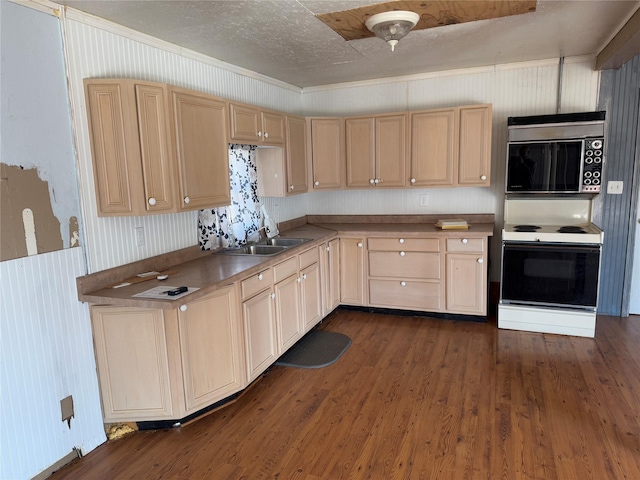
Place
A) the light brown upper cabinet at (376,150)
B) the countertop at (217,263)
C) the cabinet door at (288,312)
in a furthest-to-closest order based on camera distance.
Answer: the light brown upper cabinet at (376,150)
the cabinet door at (288,312)
the countertop at (217,263)

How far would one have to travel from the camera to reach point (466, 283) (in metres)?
3.89

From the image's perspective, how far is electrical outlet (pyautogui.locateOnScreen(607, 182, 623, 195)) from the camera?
153 inches

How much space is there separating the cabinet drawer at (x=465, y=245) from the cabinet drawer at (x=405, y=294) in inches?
15.3

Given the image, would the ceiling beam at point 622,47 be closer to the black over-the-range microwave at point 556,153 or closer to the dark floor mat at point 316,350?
the black over-the-range microwave at point 556,153

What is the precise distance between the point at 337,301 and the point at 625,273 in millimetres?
2716

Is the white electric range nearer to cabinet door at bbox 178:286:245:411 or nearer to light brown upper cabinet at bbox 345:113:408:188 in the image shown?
light brown upper cabinet at bbox 345:113:408:188

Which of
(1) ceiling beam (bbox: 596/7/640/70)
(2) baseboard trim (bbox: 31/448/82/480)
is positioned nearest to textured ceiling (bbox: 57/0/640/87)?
(1) ceiling beam (bbox: 596/7/640/70)

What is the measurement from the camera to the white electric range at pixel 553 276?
348cm

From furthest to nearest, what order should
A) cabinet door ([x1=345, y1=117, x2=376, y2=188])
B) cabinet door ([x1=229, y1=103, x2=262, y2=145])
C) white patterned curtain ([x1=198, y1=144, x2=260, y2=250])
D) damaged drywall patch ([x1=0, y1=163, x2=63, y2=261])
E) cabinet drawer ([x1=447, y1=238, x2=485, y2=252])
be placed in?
cabinet door ([x1=345, y1=117, x2=376, y2=188]) → cabinet drawer ([x1=447, y1=238, x2=485, y2=252]) → white patterned curtain ([x1=198, y1=144, x2=260, y2=250]) → cabinet door ([x1=229, y1=103, x2=262, y2=145]) → damaged drywall patch ([x1=0, y1=163, x2=63, y2=261])

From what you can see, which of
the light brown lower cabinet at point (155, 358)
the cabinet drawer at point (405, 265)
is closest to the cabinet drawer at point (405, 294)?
the cabinet drawer at point (405, 265)

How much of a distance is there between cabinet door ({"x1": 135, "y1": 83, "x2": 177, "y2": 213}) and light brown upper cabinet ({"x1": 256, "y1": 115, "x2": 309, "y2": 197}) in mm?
1415

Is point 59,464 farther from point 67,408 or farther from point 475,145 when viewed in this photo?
point 475,145

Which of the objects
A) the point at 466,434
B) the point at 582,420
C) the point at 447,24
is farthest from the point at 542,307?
the point at 447,24

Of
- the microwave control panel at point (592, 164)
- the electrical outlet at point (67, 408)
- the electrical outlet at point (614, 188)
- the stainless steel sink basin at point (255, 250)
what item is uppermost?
the microwave control panel at point (592, 164)
